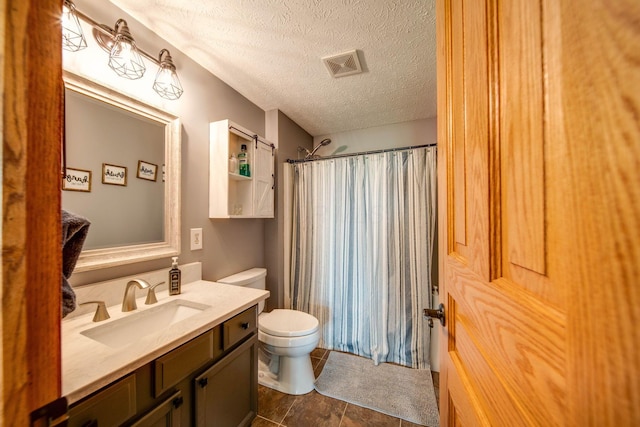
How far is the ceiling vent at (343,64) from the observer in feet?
4.75

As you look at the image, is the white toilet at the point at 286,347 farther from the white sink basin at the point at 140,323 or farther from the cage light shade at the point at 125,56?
the cage light shade at the point at 125,56

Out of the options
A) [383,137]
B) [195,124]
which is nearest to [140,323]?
[195,124]

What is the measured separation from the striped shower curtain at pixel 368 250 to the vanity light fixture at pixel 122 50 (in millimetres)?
1218

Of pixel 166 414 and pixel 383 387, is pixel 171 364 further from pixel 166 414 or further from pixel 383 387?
pixel 383 387

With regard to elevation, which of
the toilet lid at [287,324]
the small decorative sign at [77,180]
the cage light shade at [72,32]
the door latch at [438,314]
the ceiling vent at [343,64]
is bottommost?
the toilet lid at [287,324]

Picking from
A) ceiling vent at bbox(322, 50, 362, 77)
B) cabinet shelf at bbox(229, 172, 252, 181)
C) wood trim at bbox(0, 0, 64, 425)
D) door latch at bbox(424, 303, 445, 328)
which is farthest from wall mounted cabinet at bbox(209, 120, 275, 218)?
door latch at bbox(424, 303, 445, 328)

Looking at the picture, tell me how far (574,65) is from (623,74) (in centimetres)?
6

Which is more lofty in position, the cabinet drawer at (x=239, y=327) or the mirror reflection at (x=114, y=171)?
the mirror reflection at (x=114, y=171)

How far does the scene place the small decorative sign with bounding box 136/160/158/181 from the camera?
121 cm

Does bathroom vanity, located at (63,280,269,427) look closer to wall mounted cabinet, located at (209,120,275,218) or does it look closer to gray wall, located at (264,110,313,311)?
wall mounted cabinet, located at (209,120,275,218)

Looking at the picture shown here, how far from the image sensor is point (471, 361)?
479 millimetres

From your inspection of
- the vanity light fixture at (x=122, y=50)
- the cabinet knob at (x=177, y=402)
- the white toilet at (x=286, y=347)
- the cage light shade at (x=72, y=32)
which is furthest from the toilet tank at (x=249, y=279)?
the cage light shade at (x=72, y=32)

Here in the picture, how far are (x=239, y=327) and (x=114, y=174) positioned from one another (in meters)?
0.97

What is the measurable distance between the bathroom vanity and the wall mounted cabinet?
0.62m
